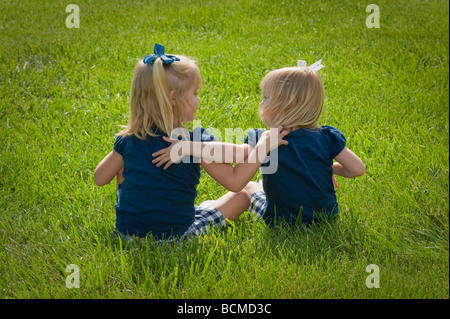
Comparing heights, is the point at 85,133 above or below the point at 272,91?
below

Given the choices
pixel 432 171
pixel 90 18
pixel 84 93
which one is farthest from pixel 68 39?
pixel 432 171

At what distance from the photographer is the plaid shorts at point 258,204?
3.23 metres

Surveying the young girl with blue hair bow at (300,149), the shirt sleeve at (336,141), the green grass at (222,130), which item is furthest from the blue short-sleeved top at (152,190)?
the shirt sleeve at (336,141)

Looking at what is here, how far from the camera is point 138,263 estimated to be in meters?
2.73

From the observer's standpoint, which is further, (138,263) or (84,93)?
(84,93)

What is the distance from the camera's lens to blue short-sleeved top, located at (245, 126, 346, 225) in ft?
9.52

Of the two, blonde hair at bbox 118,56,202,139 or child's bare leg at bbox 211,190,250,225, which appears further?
child's bare leg at bbox 211,190,250,225

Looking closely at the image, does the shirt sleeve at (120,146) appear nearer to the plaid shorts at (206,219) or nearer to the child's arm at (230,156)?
the child's arm at (230,156)

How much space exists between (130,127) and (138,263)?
0.73 metres

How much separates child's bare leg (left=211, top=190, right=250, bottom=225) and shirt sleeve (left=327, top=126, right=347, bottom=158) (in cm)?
69

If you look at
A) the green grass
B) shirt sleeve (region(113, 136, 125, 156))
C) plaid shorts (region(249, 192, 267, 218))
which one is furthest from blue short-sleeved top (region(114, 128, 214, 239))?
plaid shorts (region(249, 192, 267, 218))

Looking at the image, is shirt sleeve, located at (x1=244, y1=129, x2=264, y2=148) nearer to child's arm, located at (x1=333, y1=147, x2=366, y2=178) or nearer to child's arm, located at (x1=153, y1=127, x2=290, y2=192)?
child's arm, located at (x1=153, y1=127, x2=290, y2=192)

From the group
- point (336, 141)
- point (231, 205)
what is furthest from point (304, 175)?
point (231, 205)
